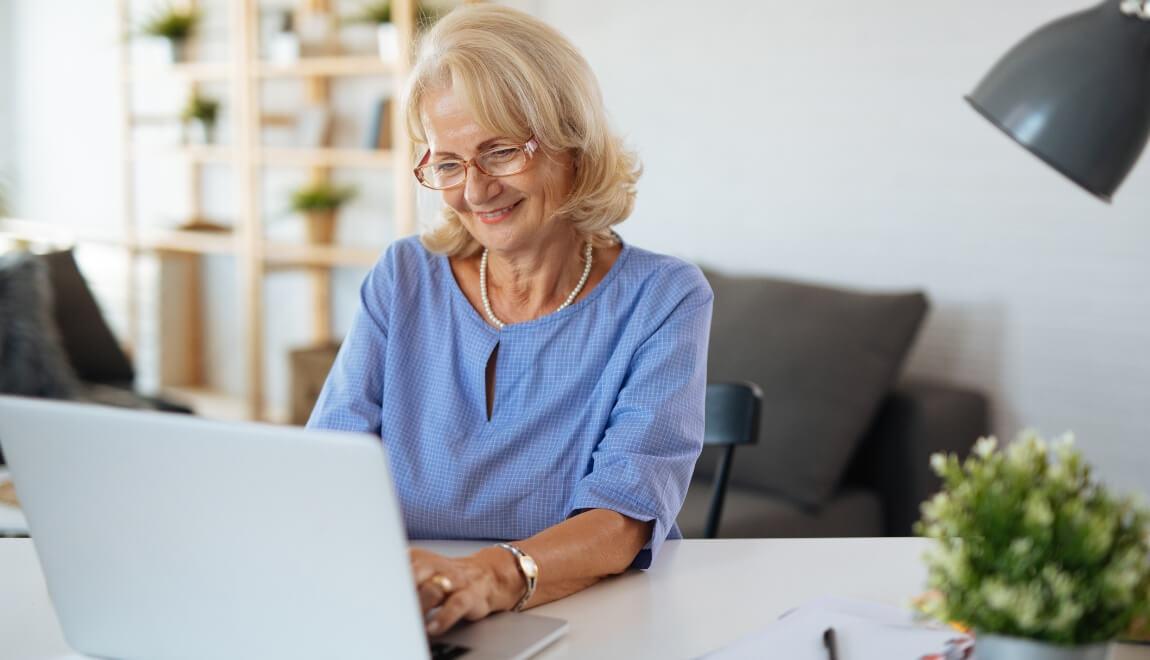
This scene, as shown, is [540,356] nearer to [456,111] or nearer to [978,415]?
[456,111]

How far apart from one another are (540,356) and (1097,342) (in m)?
1.63

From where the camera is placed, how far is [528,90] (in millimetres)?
1476

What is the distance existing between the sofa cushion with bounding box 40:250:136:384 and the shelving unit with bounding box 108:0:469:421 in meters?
0.85

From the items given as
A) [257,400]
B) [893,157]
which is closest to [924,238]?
[893,157]

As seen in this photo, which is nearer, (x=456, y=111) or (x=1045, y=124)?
(x=1045, y=124)

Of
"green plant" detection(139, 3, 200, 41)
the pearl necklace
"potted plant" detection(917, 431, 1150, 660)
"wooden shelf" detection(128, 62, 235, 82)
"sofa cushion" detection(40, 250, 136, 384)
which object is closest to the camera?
"potted plant" detection(917, 431, 1150, 660)

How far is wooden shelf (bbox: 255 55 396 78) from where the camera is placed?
13.3 ft

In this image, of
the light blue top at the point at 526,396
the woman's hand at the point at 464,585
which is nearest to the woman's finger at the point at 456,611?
the woman's hand at the point at 464,585

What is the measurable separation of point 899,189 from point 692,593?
193cm

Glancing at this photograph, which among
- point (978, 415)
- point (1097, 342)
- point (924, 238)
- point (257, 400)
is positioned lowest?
point (257, 400)

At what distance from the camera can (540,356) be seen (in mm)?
1532

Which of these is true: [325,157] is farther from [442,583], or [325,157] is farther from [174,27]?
[442,583]

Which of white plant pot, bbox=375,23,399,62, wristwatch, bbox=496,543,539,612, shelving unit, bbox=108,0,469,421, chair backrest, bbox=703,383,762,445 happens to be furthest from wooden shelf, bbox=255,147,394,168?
wristwatch, bbox=496,543,539,612

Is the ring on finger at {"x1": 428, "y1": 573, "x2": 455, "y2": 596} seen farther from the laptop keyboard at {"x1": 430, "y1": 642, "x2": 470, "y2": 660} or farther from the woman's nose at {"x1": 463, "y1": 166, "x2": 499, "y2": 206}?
the woman's nose at {"x1": 463, "y1": 166, "x2": 499, "y2": 206}
